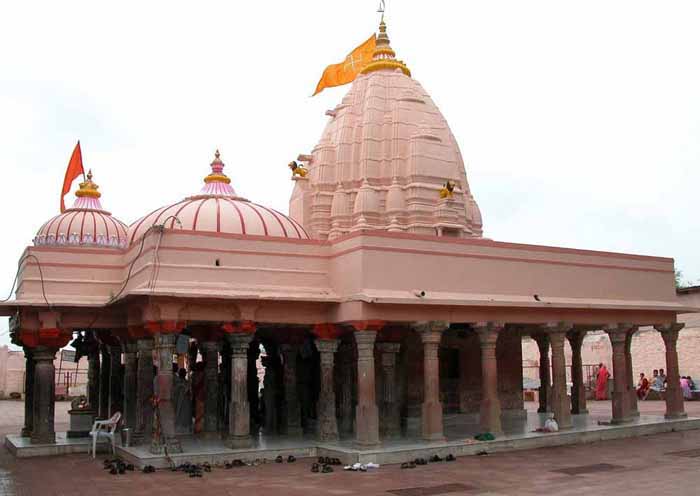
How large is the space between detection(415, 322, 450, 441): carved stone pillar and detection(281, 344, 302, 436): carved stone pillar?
3.38 m

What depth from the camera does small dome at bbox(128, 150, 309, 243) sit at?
18.1 metres

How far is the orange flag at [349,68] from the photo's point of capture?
2525cm

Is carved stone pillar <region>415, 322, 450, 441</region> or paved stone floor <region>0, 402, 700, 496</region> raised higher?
carved stone pillar <region>415, 322, 450, 441</region>

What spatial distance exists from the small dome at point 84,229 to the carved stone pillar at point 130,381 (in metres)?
3.88

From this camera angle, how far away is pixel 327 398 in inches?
648

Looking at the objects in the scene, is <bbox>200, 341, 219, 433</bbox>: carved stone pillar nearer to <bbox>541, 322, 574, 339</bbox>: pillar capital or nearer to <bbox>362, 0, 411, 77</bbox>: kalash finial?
<bbox>541, 322, 574, 339</bbox>: pillar capital

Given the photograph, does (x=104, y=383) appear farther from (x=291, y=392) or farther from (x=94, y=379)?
(x=291, y=392)

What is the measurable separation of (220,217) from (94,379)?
26.1ft

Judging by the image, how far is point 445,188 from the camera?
20.8 m

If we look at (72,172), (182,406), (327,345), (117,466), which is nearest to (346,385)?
(327,345)

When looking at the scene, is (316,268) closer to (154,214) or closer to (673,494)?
(154,214)

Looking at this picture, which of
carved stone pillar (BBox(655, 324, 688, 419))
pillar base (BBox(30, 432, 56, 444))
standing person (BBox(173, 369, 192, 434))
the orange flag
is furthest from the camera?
the orange flag

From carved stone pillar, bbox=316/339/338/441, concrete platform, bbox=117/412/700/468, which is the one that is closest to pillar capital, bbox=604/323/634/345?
concrete platform, bbox=117/412/700/468

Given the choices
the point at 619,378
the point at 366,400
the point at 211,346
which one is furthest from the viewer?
the point at 619,378
